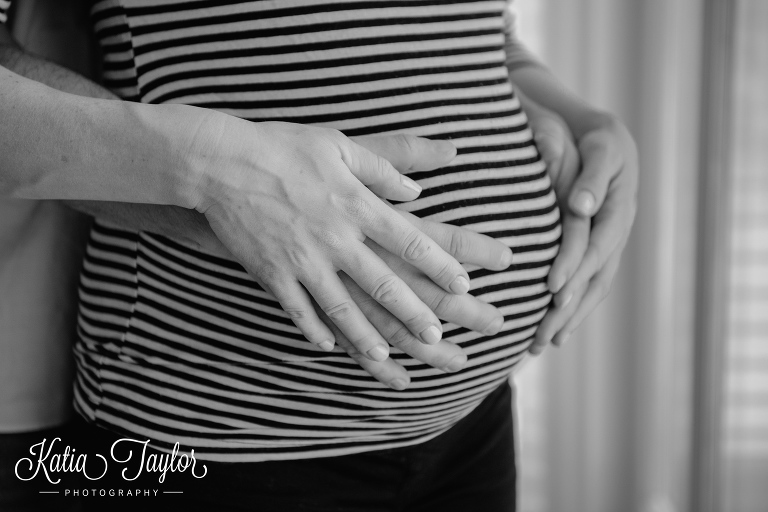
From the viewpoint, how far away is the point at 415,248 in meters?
0.61

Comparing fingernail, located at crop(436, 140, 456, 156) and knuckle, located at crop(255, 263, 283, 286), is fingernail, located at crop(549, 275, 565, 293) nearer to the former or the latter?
fingernail, located at crop(436, 140, 456, 156)

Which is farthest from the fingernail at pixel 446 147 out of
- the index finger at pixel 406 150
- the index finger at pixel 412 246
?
the index finger at pixel 412 246

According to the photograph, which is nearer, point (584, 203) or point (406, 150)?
point (406, 150)

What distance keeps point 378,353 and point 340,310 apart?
0.06m

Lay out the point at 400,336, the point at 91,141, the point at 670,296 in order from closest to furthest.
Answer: the point at 91,141 < the point at 400,336 < the point at 670,296

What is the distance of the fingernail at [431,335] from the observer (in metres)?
0.64

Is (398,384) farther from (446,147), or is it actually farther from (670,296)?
(670,296)

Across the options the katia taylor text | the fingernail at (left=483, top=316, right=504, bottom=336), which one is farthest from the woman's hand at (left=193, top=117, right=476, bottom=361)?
the katia taylor text

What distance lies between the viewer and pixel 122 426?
0.70m

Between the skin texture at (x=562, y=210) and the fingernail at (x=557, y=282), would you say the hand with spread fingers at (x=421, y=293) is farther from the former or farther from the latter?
the fingernail at (x=557, y=282)

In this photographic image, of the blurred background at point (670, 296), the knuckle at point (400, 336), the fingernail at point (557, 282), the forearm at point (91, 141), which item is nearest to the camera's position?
the forearm at point (91, 141)

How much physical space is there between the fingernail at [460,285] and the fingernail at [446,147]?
0.43ft

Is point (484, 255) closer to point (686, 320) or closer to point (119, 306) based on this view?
point (119, 306)

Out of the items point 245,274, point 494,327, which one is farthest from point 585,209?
point 245,274
